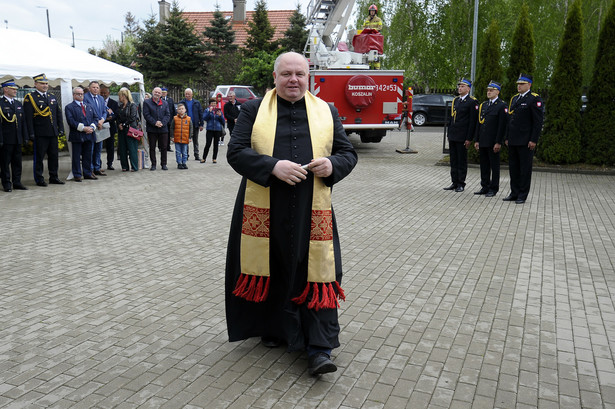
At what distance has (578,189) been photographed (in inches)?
440

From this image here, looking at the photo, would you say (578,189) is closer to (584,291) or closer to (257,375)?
(584,291)

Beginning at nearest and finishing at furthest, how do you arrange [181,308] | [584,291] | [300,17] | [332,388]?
[332,388], [181,308], [584,291], [300,17]

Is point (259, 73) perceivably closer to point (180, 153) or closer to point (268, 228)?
point (180, 153)

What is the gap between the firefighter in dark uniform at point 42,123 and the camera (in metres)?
10.8

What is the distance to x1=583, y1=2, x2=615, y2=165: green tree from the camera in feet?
43.4

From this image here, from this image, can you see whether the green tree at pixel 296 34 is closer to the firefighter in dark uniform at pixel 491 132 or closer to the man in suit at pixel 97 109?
the man in suit at pixel 97 109

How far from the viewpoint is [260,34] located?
37.4 m

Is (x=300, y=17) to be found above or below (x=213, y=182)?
above

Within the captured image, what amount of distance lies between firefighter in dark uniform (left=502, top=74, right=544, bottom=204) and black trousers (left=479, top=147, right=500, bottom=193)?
37cm

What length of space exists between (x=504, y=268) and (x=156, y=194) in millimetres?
6510

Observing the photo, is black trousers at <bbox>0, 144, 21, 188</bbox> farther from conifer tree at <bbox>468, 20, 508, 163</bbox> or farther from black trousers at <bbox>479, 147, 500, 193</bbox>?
conifer tree at <bbox>468, 20, 508, 163</bbox>

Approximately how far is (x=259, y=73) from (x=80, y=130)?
23.5m

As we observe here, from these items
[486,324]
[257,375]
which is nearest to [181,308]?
[257,375]

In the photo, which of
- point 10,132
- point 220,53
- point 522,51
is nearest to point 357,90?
point 522,51
